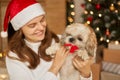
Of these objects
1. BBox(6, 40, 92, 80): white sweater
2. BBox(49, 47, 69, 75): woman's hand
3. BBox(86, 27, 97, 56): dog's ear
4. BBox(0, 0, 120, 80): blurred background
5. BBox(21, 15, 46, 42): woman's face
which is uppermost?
BBox(21, 15, 46, 42): woman's face

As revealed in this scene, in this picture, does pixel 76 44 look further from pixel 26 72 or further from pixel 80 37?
pixel 26 72

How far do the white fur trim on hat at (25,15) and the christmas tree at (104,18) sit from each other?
263 cm

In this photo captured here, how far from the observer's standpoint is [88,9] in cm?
407

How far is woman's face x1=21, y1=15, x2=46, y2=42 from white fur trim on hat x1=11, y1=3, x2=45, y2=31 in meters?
0.03

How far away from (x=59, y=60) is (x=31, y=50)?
6.6 inches

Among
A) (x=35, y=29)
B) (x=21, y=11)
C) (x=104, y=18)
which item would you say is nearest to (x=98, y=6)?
(x=104, y=18)

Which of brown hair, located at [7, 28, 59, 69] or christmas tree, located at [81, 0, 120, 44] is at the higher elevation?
brown hair, located at [7, 28, 59, 69]

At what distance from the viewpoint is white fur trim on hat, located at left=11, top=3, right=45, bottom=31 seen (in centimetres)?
138

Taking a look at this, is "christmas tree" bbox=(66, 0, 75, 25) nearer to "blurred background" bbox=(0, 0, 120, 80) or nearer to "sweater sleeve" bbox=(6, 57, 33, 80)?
"blurred background" bbox=(0, 0, 120, 80)

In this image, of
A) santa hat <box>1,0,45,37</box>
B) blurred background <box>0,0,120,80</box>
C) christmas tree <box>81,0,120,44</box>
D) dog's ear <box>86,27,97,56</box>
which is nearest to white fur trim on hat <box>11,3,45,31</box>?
santa hat <box>1,0,45,37</box>

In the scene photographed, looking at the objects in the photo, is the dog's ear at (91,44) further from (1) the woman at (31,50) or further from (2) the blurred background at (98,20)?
(2) the blurred background at (98,20)

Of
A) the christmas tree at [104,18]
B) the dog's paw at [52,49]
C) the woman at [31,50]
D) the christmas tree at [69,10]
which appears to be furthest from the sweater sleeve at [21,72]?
the christmas tree at [69,10]

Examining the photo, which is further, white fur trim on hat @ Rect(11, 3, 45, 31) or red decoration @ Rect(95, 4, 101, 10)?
red decoration @ Rect(95, 4, 101, 10)

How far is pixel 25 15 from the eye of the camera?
140 cm
